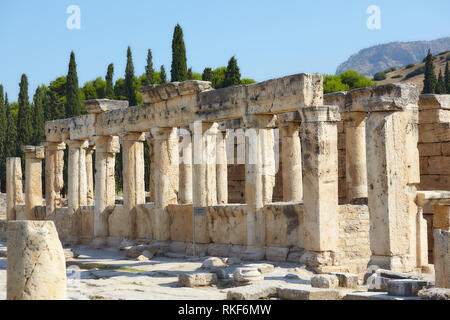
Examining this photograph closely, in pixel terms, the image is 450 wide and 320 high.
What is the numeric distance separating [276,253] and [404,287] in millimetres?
4988

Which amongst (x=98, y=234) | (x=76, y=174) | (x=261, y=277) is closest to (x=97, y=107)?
(x=76, y=174)

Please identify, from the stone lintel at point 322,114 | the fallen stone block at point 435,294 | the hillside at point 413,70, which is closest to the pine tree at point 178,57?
the stone lintel at point 322,114

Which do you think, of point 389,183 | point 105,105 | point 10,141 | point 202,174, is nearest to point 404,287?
point 389,183

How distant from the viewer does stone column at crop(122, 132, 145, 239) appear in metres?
17.8

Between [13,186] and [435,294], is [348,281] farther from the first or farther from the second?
[13,186]

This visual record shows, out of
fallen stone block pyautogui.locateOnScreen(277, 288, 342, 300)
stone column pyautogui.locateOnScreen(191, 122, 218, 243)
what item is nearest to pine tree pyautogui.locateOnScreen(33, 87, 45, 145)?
stone column pyautogui.locateOnScreen(191, 122, 218, 243)

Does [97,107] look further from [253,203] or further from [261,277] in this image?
[261,277]

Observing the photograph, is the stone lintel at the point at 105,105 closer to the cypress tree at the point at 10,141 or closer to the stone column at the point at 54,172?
the stone column at the point at 54,172

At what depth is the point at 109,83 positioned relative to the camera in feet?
137

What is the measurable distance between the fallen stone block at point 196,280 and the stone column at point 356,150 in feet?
21.7

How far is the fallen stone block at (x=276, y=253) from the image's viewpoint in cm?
1335

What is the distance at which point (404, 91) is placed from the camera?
1138cm

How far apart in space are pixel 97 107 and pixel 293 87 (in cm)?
778

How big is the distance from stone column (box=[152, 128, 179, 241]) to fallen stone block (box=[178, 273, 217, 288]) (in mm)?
5655
